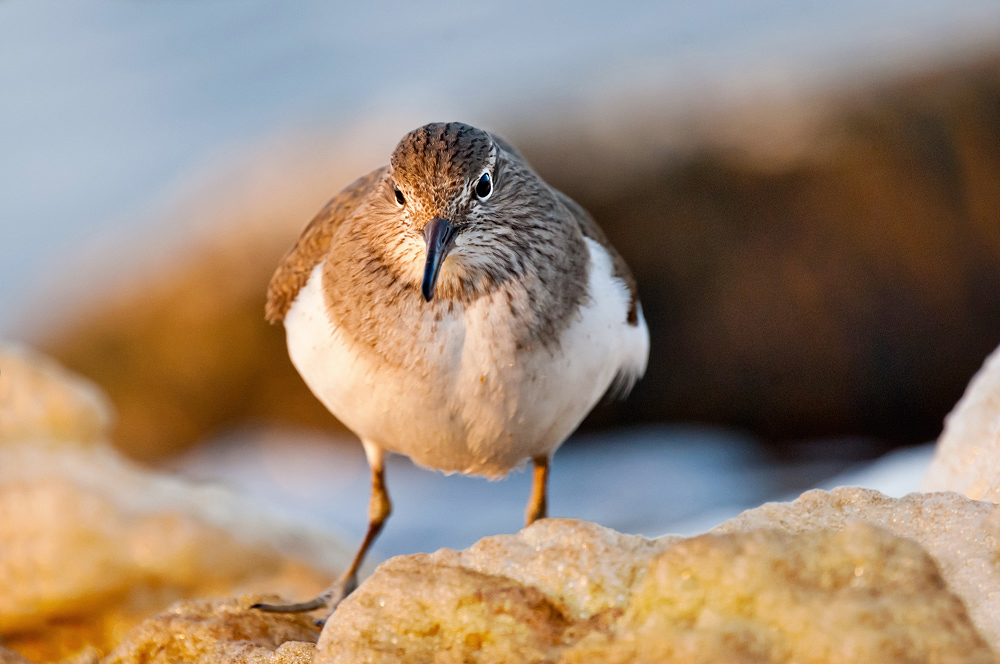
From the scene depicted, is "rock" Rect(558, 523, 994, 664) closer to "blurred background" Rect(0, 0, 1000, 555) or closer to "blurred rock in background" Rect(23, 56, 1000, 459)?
"blurred background" Rect(0, 0, 1000, 555)

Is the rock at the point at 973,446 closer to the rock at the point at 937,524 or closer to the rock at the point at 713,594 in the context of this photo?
the rock at the point at 937,524

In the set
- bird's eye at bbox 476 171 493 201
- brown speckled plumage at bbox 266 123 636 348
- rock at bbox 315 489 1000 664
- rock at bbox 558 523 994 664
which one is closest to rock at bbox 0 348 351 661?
brown speckled plumage at bbox 266 123 636 348

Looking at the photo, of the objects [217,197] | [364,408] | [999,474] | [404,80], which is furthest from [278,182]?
[999,474]

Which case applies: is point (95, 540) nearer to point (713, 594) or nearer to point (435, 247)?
point (435, 247)

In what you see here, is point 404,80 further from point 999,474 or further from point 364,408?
point 999,474

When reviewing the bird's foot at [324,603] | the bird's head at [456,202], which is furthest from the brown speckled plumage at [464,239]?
the bird's foot at [324,603]

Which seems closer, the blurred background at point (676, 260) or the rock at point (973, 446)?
the rock at point (973, 446)
